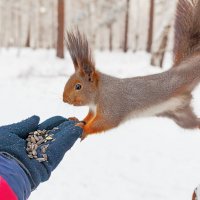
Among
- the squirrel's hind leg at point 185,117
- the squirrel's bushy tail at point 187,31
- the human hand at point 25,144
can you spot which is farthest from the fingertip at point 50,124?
the squirrel's bushy tail at point 187,31

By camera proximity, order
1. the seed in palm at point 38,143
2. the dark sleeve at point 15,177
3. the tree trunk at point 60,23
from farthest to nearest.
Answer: the tree trunk at point 60,23
the seed in palm at point 38,143
the dark sleeve at point 15,177

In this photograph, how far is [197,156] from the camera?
13.1 ft

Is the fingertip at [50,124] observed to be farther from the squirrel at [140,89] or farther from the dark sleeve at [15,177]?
the dark sleeve at [15,177]

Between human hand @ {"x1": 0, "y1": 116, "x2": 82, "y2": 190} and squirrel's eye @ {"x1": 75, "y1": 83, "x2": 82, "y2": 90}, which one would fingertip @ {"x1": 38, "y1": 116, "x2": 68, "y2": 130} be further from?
squirrel's eye @ {"x1": 75, "y1": 83, "x2": 82, "y2": 90}

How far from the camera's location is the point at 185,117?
122 inches

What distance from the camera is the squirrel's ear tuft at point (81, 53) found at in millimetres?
2598

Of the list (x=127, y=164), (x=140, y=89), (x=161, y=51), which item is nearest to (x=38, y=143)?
(x=140, y=89)

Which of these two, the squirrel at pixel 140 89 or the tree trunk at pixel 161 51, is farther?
the tree trunk at pixel 161 51

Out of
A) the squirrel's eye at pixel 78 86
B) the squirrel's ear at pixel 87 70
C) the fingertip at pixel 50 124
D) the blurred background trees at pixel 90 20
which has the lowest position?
the blurred background trees at pixel 90 20

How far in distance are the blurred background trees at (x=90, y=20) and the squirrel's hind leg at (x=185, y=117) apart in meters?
8.02

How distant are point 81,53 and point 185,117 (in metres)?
0.97

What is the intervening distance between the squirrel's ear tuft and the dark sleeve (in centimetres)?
106

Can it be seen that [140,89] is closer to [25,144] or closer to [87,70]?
[87,70]

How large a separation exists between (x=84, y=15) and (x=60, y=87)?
63.1ft
